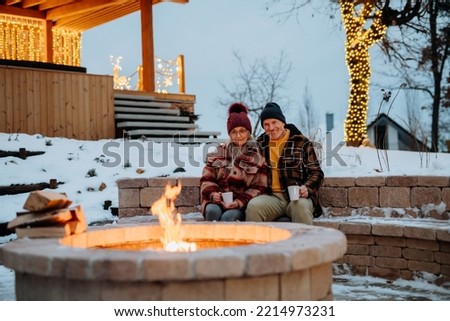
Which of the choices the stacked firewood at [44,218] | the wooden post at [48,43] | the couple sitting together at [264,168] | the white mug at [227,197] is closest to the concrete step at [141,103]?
the wooden post at [48,43]

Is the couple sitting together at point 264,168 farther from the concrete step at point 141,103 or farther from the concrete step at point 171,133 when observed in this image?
the concrete step at point 141,103

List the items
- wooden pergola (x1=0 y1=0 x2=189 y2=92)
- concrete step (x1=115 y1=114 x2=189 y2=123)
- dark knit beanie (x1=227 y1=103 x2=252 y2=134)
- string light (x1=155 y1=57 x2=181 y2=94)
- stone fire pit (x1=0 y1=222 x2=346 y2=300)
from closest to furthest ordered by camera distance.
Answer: stone fire pit (x1=0 y1=222 x2=346 y2=300)
dark knit beanie (x1=227 y1=103 x2=252 y2=134)
concrete step (x1=115 y1=114 x2=189 y2=123)
wooden pergola (x1=0 y1=0 x2=189 y2=92)
string light (x1=155 y1=57 x2=181 y2=94)

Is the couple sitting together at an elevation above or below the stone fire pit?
above

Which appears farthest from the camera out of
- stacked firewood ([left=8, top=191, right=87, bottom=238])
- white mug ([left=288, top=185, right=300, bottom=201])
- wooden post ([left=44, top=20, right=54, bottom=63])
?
wooden post ([left=44, top=20, right=54, bottom=63])

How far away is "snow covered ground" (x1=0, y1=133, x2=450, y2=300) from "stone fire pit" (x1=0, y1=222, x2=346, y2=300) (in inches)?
71.6

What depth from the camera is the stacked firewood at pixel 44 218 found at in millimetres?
3459

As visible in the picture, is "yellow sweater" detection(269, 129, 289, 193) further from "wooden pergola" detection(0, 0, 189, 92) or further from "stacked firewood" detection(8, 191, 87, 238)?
"wooden pergola" detection(0, 0, 189, 92)

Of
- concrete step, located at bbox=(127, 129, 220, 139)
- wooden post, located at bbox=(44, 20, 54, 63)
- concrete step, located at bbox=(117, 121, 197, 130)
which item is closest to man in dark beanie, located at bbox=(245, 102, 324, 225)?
concrete step, located at bbox=(127, 129, 220, 139)

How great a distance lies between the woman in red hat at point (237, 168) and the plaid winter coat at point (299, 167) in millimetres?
111

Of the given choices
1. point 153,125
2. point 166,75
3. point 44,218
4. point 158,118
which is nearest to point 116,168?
point 153,125

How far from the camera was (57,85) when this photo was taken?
11031 mm

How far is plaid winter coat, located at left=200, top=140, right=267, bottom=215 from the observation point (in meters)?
5.23

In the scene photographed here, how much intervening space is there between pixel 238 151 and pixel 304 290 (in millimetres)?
2434
